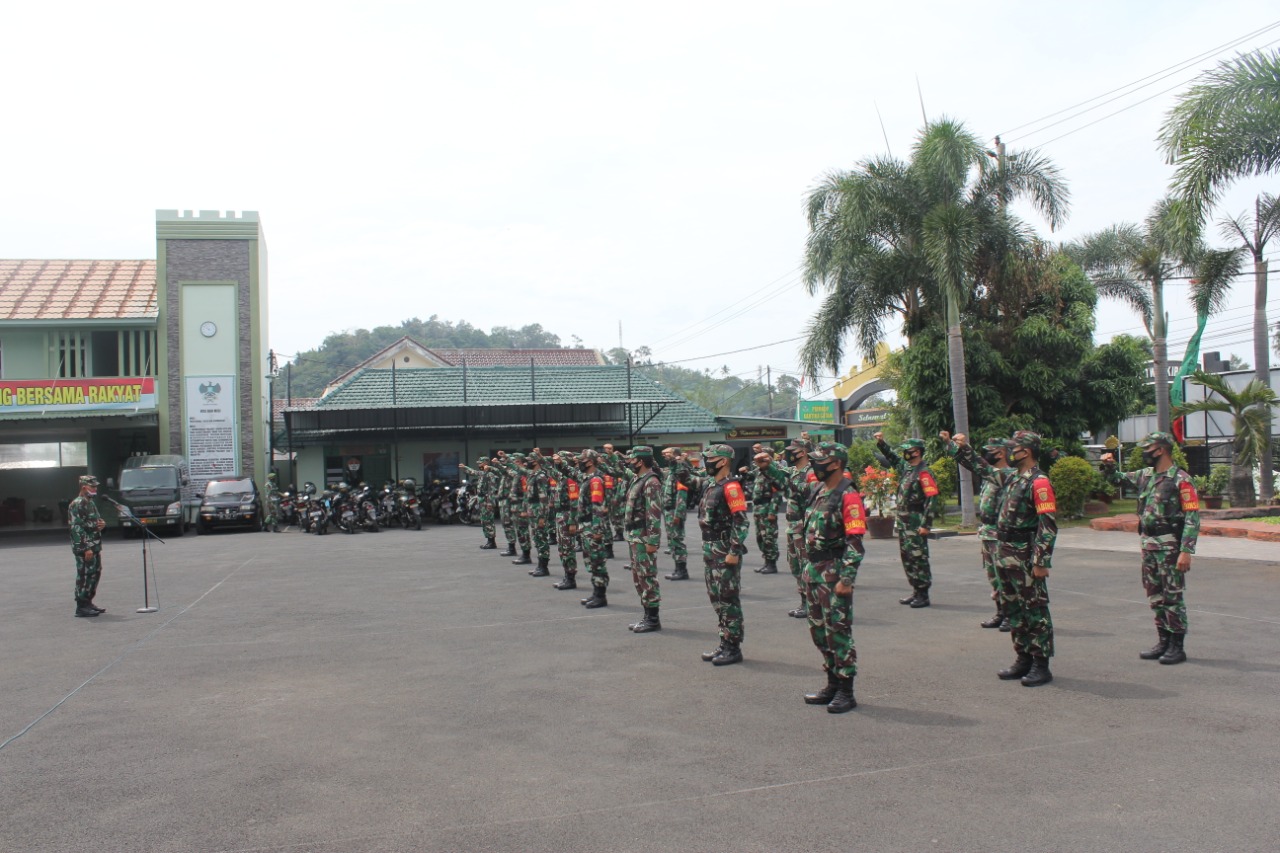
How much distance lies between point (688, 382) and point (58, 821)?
105 meters

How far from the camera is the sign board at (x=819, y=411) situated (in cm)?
4641

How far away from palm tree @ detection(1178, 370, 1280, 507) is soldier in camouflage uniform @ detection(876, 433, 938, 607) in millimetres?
10940

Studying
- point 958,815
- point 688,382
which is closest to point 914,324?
point 958,815

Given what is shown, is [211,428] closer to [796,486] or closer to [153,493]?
[153,493]

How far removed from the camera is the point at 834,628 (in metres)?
6.55

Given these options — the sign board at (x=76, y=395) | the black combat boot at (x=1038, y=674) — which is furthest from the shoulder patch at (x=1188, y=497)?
the sign board at (x=76, y=395)

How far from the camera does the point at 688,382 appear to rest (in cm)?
10900

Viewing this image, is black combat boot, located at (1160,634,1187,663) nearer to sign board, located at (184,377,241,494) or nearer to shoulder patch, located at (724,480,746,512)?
shoulder patch, located at (724,480,746,512)

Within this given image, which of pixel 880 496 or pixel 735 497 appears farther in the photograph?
pixel 880 496

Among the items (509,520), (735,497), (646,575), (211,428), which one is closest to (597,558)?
(646,575)

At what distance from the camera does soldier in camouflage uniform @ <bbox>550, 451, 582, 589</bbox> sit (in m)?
12.3

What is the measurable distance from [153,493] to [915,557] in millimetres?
21962

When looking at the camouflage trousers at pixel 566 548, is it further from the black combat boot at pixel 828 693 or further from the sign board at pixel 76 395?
the sign board at pixel 76 395

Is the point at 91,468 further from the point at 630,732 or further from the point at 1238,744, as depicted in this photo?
the point at 1238,744
